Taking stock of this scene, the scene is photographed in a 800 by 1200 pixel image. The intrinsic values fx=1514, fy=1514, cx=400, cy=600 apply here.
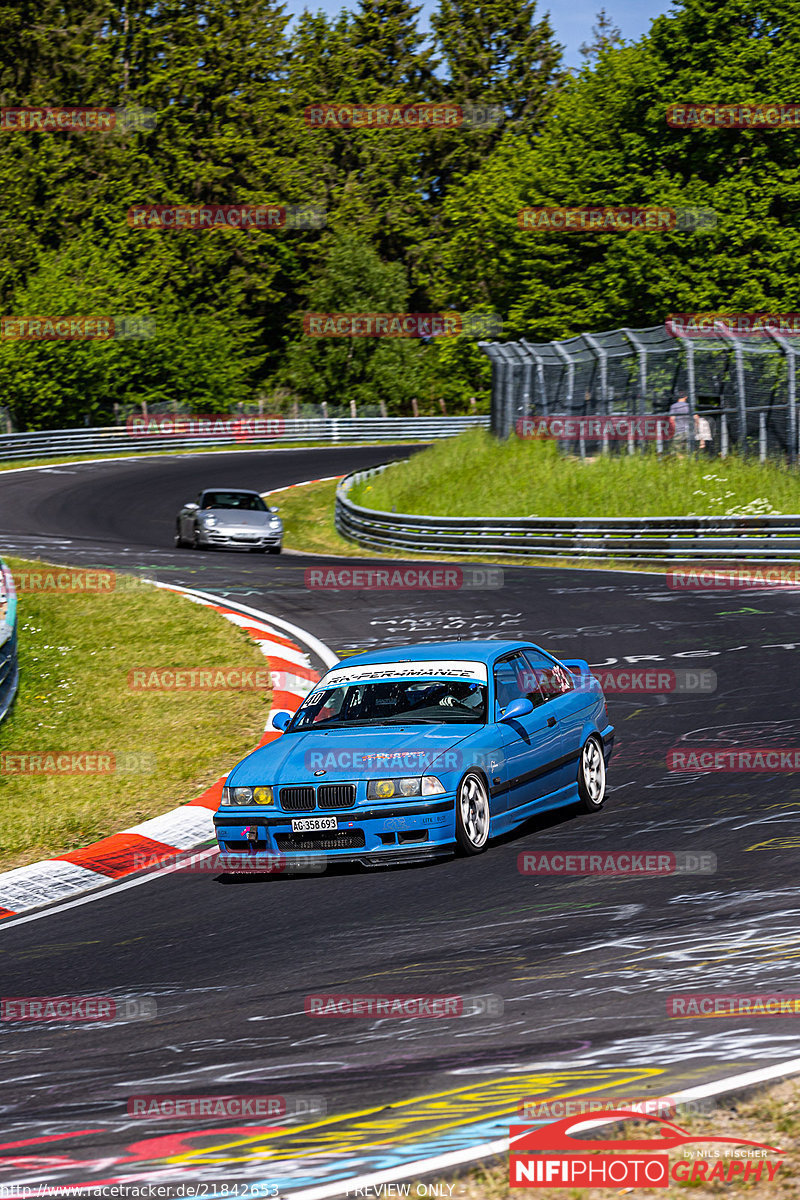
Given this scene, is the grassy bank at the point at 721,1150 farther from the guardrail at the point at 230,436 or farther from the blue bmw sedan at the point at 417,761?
the guardrail at the point at 230,436

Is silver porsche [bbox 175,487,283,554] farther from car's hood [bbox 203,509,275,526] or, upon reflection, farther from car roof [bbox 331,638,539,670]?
car roof [bbox 331,638,539,670]

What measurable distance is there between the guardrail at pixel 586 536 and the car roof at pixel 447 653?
533 inches

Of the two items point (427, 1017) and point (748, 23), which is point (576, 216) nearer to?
point (748, 23)

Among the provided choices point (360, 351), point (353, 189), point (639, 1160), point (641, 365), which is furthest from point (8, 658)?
point (353, 189)

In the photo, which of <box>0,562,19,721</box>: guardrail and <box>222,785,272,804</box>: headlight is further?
<box>0,562,19,721</box>: guardrail

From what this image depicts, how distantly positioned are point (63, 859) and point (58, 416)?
51.0 m

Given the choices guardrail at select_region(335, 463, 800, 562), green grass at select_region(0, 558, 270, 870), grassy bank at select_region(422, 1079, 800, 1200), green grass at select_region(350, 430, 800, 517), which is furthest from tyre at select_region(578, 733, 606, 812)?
green grass at select_region(350, 430, 800, 517)

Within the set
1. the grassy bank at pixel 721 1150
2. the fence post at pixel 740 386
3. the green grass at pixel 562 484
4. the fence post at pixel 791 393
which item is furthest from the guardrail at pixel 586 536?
the grassy bank at pixel 721 1150

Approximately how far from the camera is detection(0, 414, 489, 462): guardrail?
5075cm

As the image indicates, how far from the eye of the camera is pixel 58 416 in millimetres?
58531

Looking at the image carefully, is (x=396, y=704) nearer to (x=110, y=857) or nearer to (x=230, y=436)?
(x=110, y=857)

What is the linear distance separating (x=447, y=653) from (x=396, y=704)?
62 centimetres

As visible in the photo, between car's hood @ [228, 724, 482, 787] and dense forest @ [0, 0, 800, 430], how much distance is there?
3851 centimetres

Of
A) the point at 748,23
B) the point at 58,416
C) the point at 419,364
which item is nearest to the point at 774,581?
the point at 748,23
